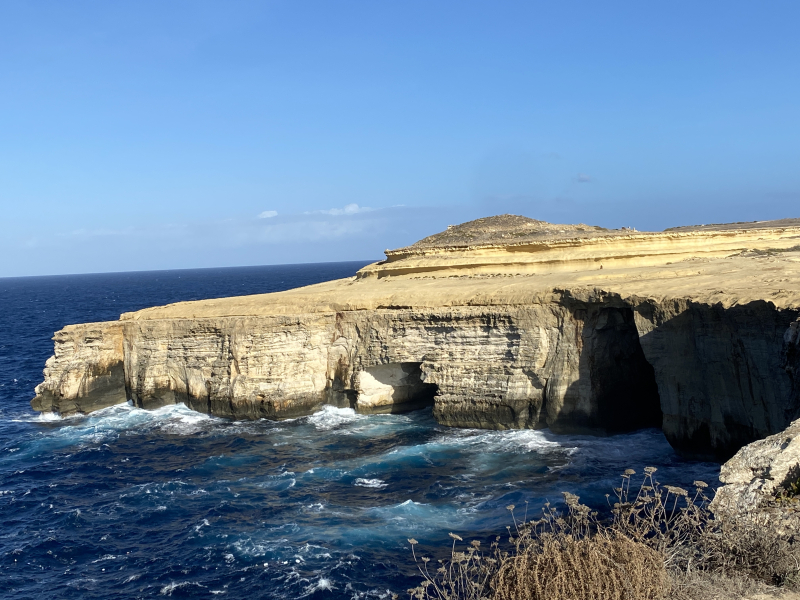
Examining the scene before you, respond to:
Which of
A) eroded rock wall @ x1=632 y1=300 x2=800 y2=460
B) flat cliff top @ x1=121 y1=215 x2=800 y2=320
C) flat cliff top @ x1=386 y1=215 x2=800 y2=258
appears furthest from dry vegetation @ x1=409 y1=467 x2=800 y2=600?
flat cliff top @ x1=386 y1=215 x2=800 y2=258

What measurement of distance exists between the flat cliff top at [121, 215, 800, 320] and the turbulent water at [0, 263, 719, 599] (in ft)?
17.4

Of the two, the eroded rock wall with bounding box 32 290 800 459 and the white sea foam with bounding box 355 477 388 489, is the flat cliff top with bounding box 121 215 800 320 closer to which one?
the eroded rock wall with bounding box 32 290 800 459

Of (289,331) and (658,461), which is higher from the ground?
(289,331)

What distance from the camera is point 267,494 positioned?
23.1 m

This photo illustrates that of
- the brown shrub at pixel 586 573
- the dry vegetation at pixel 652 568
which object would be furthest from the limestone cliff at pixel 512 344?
the brown shrub at pixel 586 573

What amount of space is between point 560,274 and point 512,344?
6.19 metres

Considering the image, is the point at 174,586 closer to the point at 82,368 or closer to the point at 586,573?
the point at 586,573

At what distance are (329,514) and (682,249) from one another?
24.8 m

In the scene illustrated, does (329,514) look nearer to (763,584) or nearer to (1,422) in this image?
(763,584)

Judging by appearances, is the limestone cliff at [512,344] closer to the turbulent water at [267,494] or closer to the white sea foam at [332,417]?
the white sea foam at [332,417]

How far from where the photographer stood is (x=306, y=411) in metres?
32.0

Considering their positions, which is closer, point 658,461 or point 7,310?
point 658,461

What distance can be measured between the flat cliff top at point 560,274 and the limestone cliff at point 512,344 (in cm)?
10

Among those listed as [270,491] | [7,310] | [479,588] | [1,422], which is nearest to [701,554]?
[479,588]
